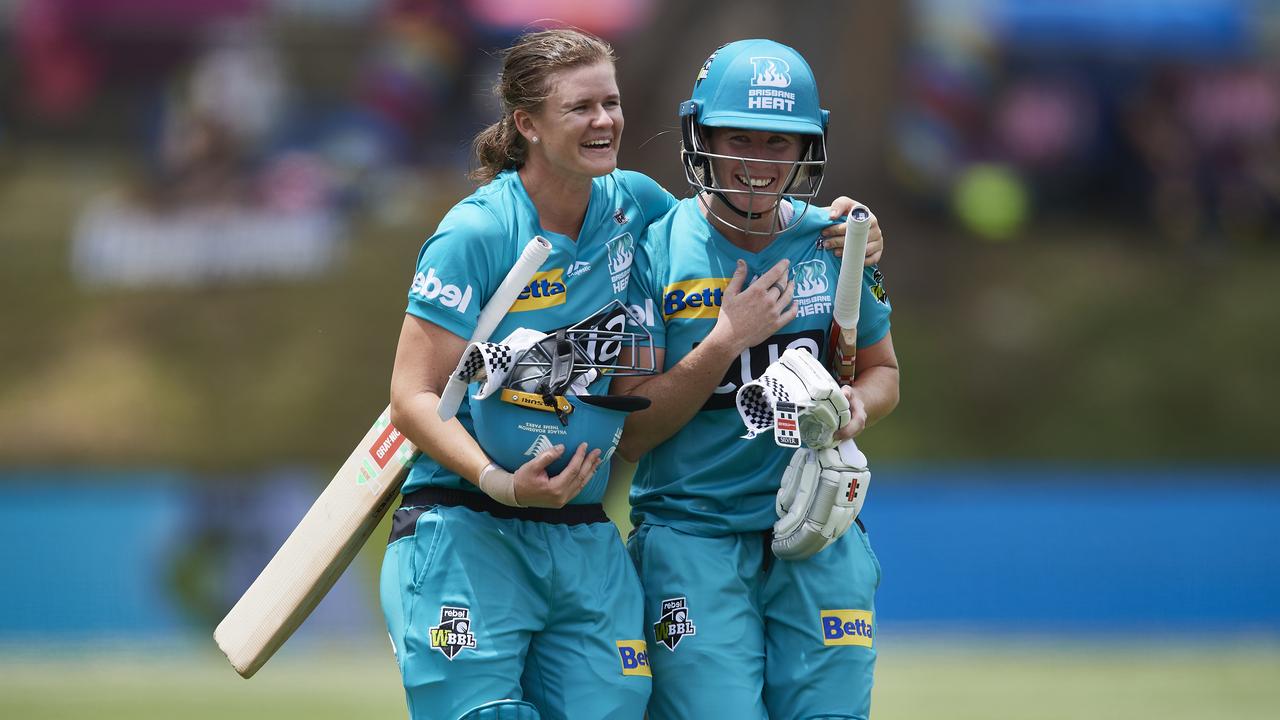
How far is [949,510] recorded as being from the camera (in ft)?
37.8

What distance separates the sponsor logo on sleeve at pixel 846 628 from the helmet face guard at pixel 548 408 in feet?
2.35

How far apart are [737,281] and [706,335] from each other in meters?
0.16

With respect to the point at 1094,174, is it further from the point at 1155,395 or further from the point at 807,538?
the point at 807,538

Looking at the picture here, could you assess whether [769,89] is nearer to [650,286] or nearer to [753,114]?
[753,114]

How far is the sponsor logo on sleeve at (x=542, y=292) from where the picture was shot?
138 inches

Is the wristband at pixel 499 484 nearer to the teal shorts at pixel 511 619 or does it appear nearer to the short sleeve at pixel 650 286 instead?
A: the teal shorts at pixel 511 619

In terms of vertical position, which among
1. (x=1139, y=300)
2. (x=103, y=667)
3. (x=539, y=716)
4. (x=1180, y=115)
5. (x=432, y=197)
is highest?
(x=1180, y=115)

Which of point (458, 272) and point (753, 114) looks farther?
point (753, 114)

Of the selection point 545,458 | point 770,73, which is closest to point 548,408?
point 545,458

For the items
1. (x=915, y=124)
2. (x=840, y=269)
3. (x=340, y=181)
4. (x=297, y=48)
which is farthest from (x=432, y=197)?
(x=840, y=269)

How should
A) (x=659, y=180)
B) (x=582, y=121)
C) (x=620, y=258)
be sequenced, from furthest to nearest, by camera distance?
(x=659, y=180)
(x=620, y=258)
(x=582, y=121)

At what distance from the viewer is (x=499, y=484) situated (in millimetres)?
3271

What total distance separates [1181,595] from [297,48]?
11175 mm

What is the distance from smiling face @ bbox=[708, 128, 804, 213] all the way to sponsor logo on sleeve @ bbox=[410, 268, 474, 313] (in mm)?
716
